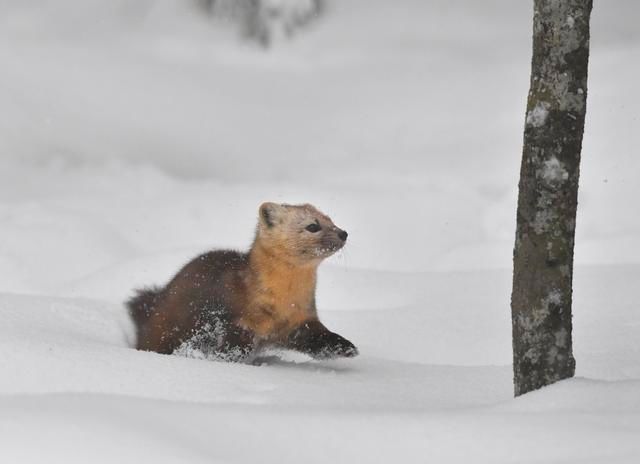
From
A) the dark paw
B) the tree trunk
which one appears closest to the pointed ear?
the dark paw

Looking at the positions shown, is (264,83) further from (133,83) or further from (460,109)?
(460,109)

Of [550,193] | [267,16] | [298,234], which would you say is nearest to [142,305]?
[298,234]

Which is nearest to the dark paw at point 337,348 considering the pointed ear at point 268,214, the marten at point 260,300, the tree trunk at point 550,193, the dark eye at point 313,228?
the marten at point 260,300

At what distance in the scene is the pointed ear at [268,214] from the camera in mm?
5820

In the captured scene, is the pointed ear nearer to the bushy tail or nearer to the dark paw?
the dark paw

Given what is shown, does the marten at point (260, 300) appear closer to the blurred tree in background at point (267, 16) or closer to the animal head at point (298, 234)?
the animal head at point (298, 234)

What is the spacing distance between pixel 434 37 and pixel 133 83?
411 cm

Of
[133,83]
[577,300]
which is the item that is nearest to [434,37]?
[133,83]

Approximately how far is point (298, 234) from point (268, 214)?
21 centimetres

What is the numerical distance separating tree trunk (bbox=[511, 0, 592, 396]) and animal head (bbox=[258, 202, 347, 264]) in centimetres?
160

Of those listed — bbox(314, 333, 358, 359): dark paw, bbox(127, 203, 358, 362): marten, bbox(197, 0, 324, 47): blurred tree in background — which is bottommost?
bbox(314, 333, 358, 359): dark paw

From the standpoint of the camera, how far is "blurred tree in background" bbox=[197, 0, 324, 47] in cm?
1477

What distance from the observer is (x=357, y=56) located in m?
15.1

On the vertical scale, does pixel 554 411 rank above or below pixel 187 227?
below
